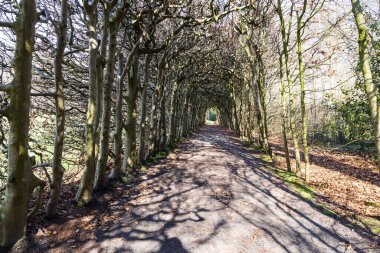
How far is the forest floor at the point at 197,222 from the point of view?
4.68 meters

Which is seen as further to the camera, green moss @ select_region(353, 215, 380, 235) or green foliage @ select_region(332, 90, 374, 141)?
green foliage @ select_region(332, 90, 374, 141)

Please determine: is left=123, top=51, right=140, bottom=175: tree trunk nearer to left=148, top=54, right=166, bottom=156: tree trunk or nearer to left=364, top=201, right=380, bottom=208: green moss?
left=148, top=54, right=166, bottom=156: tree trunk

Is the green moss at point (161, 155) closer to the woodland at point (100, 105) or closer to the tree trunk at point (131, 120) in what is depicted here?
the woodland at point (100, 105)

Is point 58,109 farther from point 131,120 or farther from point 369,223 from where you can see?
point 369,223

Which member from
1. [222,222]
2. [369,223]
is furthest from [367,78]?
[222,222]

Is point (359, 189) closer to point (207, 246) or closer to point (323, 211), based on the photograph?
point (323, 211)

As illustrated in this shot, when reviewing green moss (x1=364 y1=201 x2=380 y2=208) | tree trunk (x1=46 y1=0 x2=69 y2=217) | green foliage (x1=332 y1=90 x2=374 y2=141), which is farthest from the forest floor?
green foliage (x1=332 y1=90 x2=374 y2=141)

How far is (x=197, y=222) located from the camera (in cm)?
563

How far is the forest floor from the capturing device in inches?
184

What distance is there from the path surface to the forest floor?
0.02 metres

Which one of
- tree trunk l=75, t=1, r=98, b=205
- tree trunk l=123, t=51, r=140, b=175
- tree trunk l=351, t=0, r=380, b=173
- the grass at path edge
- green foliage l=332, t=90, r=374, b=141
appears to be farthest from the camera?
green foliage l=332, t=90, r=374, b=141

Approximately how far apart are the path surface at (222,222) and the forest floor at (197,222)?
0.02 metres

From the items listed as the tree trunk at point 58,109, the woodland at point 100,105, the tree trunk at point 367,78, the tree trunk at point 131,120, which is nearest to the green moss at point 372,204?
the woodland at point 100,105

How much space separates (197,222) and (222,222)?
0.56 metres
